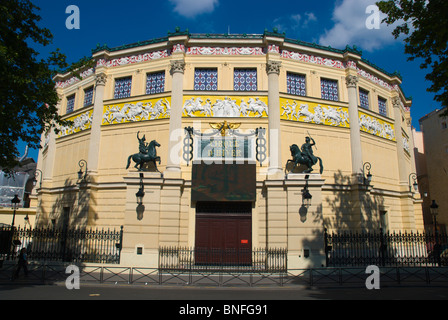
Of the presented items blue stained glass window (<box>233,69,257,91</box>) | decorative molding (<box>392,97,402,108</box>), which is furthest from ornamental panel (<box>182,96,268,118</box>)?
decorative molding (<box>392,97,402,108</box>)

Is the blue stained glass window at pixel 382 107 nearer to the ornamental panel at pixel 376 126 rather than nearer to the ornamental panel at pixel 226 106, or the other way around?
the ornamental panel at pixel 376 126

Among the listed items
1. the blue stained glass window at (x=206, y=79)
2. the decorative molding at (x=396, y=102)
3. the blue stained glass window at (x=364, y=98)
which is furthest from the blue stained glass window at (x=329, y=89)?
the blue stained glass window at (x=206, y=79)

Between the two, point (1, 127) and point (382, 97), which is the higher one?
point (382, 97)

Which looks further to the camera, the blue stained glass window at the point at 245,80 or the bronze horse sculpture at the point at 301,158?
the blue stained glass window at the point at 245,80

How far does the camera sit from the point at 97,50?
87.5 ft

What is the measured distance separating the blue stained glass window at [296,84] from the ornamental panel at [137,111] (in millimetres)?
9077

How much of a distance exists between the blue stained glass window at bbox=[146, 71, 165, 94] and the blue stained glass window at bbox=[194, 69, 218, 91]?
2.59m

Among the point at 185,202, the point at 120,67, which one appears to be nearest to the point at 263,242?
A: the point at 185,202

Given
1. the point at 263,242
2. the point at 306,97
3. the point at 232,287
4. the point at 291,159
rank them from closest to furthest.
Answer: the point at 232,287, the point at 263,242, the point at 291,159, the point at 306,97

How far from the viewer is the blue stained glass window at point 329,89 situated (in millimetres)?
25766

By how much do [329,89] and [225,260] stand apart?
15.4 m

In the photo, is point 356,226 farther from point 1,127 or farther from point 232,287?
point 1,127

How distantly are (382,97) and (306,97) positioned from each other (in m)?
9.13

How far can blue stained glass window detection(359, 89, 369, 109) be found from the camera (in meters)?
27.4
